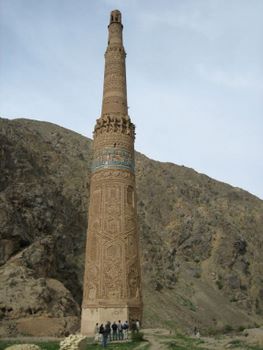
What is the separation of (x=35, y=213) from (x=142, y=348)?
20135mm

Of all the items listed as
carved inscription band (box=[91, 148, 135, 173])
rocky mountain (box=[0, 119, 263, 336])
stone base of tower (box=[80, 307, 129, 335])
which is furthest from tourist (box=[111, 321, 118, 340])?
carved inscription band (box=[91, 148, 135, 173])

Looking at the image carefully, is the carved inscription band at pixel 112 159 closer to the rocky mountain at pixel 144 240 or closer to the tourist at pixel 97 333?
the tourist at pixel 97 333

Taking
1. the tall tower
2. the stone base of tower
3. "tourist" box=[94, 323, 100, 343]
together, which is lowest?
"tourist" box=[94, 323, 100, 343]

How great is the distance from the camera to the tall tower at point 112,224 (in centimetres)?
1628

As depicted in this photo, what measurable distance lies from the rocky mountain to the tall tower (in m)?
3.39

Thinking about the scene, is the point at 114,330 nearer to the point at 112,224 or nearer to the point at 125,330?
the point at 125,330

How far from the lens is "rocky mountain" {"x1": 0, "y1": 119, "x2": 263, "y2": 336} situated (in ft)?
72.6

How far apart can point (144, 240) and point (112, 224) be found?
2658cm

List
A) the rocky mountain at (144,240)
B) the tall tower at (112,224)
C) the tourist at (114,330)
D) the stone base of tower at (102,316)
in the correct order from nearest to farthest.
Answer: the tourist at (114,330), the stone base of tower at (102,316), the tall tower at (112,224), the rocky mountain at (144,240)

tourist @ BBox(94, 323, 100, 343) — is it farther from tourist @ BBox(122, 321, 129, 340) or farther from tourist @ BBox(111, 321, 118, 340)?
tourist @ BBox(122, 321, 129, 340)

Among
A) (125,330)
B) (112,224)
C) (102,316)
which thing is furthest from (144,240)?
(125,330)

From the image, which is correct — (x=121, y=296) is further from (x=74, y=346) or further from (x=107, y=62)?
(x=107, y=62)

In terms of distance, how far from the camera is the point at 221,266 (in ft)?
155

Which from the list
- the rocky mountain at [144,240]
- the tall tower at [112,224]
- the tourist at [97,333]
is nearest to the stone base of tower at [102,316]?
the tall tower at [112,224]
